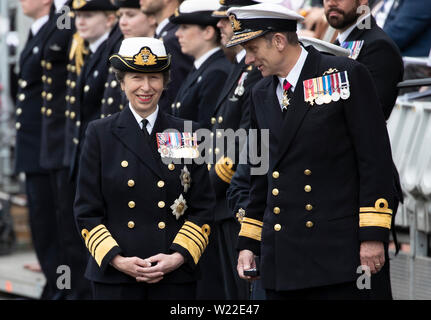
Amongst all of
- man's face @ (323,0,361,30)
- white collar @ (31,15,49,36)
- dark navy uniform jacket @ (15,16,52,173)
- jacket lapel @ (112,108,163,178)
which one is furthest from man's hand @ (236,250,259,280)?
white collar @ (31,15,49,36)

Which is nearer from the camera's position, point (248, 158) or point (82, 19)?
→ point (248, 158)

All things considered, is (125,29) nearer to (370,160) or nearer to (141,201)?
(141,201)

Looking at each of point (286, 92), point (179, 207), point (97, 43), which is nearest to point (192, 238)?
point (179, 207)

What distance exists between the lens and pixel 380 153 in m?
4.11

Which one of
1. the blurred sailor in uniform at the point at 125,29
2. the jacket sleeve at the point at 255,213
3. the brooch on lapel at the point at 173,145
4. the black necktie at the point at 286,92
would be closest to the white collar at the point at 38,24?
the blurred sailor in uniform at the point at 125,29

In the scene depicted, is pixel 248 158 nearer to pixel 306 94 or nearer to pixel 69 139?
pixel 306 94

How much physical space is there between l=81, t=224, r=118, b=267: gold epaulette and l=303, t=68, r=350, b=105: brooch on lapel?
1.20m

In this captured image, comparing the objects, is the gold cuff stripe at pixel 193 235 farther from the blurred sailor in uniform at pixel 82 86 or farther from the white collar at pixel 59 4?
the white collar at pixel 59 4

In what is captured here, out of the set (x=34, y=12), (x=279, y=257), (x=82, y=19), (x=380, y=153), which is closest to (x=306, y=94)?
(x=380, y=153)

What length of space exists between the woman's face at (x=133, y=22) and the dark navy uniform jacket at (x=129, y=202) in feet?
7.37

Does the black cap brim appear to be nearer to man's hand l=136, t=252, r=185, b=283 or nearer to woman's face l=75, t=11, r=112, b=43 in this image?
man's hand l=136, t=252, r=185, b=283
